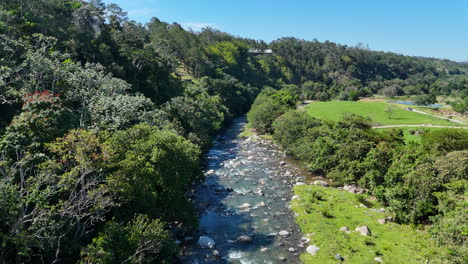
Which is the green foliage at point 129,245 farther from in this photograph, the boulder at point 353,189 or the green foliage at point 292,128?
the green foliage at point 292,128

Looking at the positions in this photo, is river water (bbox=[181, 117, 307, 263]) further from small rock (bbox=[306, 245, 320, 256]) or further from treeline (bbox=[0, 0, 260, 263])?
treeline (bbox=[0, 0, 260, 263])

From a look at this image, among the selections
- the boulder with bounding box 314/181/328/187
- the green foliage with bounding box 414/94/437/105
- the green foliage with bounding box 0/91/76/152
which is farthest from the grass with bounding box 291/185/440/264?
the green foliage with bounding box 414/94/437/105

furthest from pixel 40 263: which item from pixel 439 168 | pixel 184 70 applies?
pixel 184 70

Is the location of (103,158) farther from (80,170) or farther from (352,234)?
(352,234)

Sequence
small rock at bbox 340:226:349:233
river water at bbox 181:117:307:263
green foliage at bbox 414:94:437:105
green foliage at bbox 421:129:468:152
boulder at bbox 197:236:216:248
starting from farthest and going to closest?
green foliage at bbox 414:94:437:105
green foliage at bbox 421:129:468:152
small rock at bbox 340:226:349:233
boulder at bbox 197:236:216:248
river water at bbox 181:117:307:263

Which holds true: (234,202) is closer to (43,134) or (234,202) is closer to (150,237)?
(150,237)

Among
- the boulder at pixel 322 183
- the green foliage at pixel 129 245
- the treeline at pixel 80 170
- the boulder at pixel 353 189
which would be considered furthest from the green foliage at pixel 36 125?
the boulder at pixel 353 189
